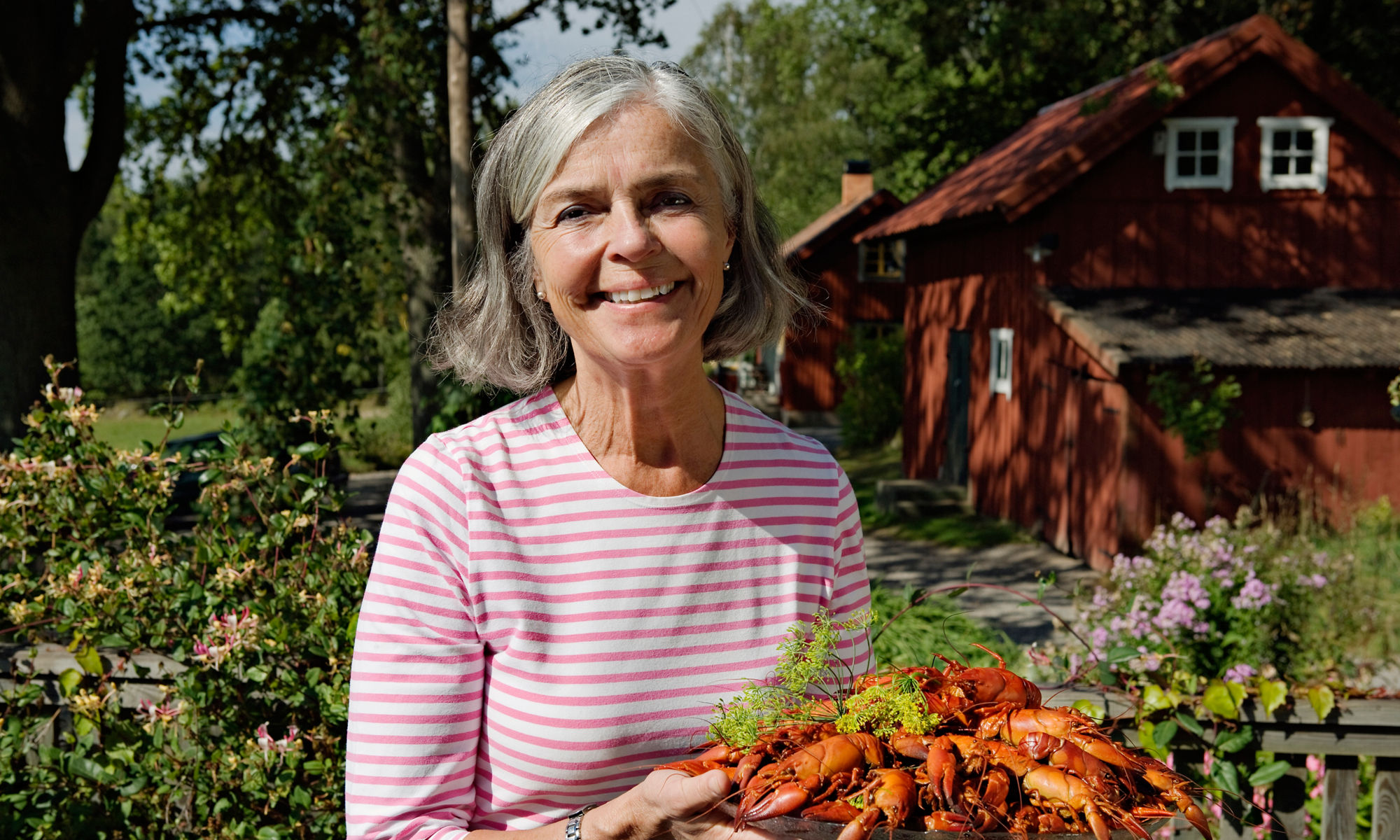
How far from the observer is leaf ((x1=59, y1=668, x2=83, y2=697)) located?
2.82 meters

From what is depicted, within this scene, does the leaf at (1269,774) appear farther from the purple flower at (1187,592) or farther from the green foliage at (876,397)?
the green foliage at (876,397)

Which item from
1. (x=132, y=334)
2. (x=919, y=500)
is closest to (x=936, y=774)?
(x=919, y=500)

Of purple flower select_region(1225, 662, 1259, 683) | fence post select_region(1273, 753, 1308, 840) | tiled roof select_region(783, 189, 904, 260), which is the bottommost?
→ fence post select_region(1273, 753, 1308, 840)

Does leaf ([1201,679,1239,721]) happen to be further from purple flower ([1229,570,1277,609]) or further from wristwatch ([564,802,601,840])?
wristwatch ([564,802,601,840])

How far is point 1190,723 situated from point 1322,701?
376 millimetres

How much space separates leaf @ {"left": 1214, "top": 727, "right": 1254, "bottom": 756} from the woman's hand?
1.79 meters

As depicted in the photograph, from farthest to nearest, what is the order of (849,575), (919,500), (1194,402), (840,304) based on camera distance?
(840,304)
(919,500)
(1194,402)
(849,575)

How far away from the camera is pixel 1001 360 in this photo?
1484 cm

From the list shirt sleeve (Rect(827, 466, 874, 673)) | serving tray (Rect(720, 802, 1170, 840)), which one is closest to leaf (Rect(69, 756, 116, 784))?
shirt sleeve (Rect(827, 466, 874, 673))

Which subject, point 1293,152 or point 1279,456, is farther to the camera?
point 1293,152

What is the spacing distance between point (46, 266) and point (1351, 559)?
29.7 ft

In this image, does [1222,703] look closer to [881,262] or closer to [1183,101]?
[1183,101]

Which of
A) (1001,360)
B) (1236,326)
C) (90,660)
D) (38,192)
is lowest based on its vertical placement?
(90,660)

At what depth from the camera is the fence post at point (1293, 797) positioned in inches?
109
